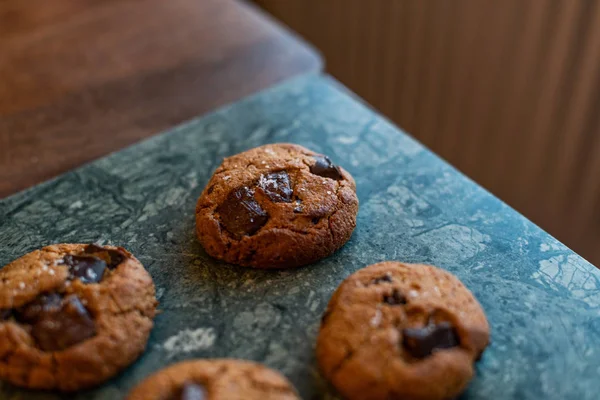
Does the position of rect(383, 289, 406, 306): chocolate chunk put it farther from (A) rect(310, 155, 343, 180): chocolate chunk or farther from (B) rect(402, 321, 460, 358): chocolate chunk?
(A) rect(310, 155, 343, 180): chocolate chunk

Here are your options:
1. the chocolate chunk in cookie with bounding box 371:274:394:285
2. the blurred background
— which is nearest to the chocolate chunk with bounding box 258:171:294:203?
the chocolate chunk in cookie with bounding box 371:274:394:285

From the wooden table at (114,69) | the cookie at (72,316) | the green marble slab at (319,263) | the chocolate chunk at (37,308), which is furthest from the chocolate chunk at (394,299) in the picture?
the wooden table at (114,69)

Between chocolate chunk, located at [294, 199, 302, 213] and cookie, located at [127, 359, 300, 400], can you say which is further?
chocolate chunk, located at [294, 199, 302, 213]

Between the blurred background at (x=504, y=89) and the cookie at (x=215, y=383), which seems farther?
the blurred background at (x=504, y=89)

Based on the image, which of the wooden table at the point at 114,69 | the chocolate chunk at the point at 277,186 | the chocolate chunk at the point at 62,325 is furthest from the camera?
the wooden table at the point at 114,69

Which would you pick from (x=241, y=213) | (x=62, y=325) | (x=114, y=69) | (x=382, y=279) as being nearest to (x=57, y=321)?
(x=62, y=325)

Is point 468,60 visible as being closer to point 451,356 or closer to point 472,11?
point 472,11

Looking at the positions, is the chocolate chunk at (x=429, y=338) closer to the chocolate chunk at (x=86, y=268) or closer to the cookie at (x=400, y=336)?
the cookie at (x=400, y=336)

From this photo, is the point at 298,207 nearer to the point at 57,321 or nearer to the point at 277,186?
the point at 277,186
